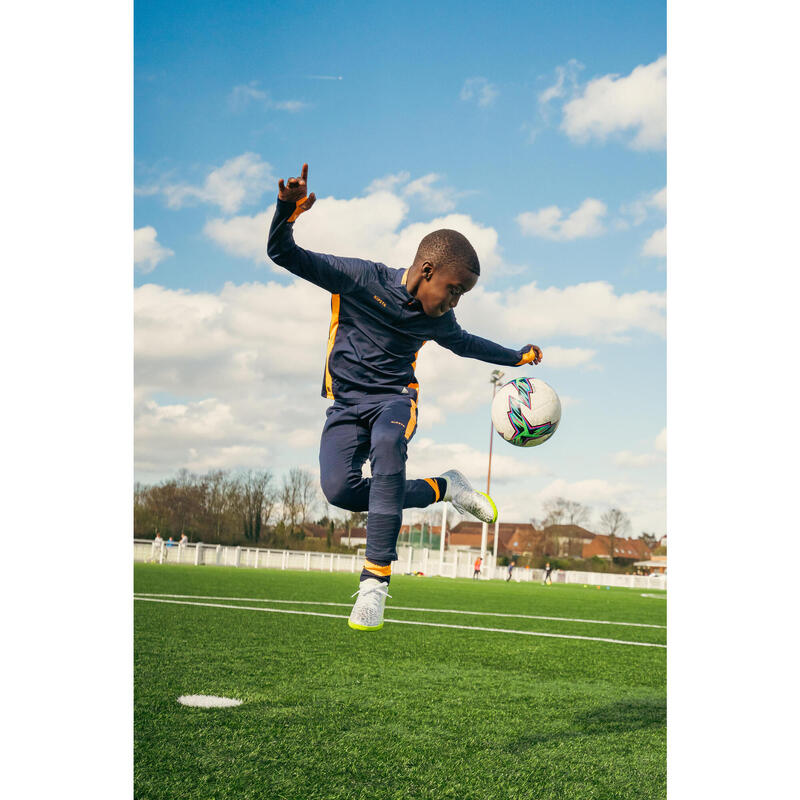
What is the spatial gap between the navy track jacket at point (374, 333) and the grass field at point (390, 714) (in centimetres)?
263

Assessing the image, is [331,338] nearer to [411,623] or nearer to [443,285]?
[443,285]

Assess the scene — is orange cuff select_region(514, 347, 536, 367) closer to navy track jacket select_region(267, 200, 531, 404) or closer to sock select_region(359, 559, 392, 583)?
navy track jacket select_region(267, 200, 531, 404)

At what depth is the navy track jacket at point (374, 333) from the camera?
3.33 meters

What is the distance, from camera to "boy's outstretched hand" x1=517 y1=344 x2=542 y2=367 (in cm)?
387

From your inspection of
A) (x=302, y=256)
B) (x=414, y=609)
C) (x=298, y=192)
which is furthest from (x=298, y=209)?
(x=414, y=609)

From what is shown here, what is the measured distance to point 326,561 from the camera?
132 feet

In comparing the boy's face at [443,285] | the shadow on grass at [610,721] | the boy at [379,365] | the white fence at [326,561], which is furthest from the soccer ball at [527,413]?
the white fence at [326,561]

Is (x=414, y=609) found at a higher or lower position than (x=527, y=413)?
lower

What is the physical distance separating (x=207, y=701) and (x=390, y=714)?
1504 mm
